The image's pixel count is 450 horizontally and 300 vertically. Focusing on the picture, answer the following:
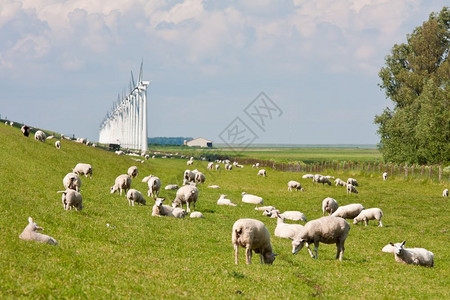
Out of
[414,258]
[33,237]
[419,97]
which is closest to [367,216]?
[414,258]

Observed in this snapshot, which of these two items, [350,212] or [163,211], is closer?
[163,211]

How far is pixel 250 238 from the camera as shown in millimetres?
16547

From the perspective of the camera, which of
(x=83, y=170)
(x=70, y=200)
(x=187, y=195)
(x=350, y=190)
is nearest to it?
(x=70, y=200)

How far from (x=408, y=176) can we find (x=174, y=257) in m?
53.6

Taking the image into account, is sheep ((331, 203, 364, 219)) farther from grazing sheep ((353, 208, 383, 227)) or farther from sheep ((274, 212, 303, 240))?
sheep ((274, 212, 303, 240))

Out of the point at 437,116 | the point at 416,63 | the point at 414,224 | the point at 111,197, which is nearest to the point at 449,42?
the point at 416,63

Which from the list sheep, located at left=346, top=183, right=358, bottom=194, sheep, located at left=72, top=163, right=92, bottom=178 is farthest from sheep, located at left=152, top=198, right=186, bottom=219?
sheep, located at left=346, top=183, right=358, bottom=194

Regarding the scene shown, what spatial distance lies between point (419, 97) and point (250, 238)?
7197cm

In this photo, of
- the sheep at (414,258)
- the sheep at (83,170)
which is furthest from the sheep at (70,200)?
the sheep at (83,170)

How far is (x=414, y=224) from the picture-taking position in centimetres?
3200

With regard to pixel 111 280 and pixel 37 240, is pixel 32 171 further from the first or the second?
pixel 111 280

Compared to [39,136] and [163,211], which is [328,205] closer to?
[163,211]

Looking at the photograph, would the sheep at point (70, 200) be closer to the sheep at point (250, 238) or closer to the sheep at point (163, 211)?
the sheep at point (163, 211)

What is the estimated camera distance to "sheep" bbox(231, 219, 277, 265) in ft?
54.4
